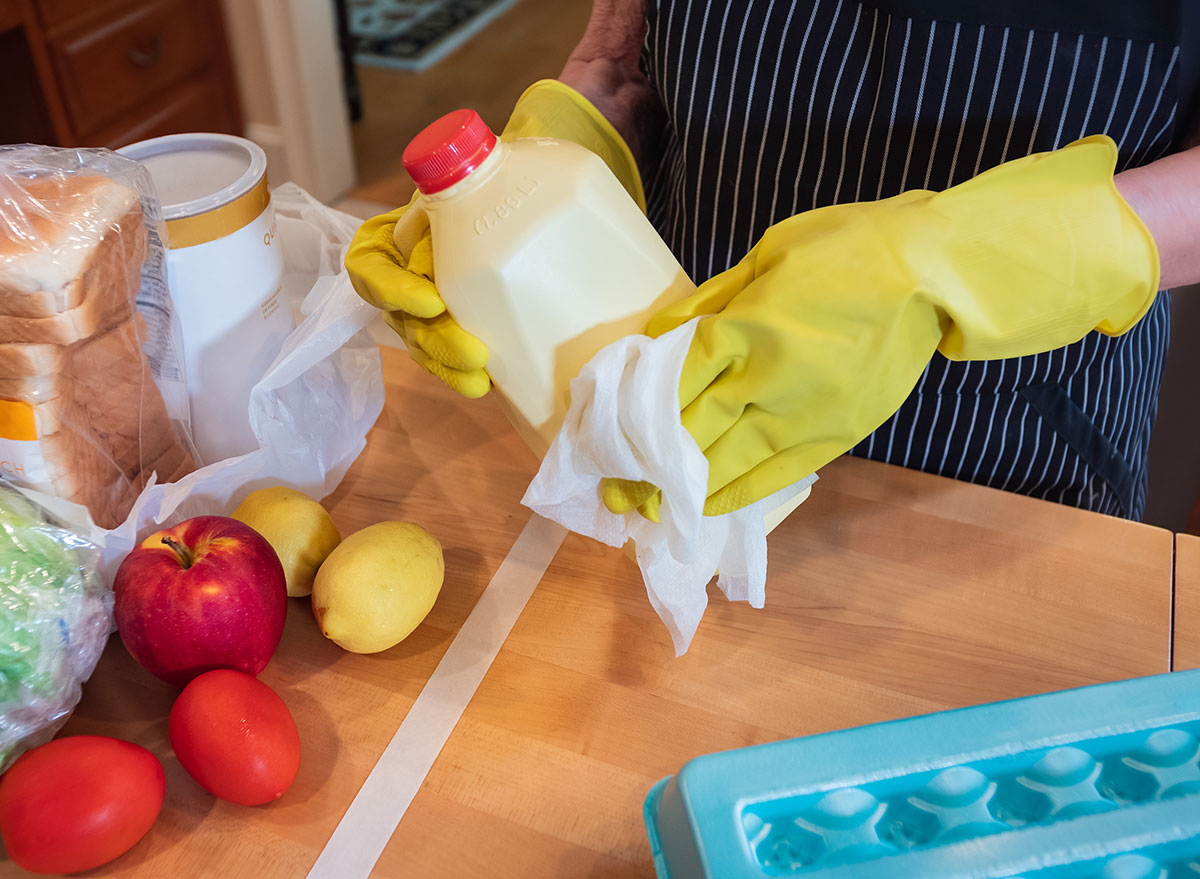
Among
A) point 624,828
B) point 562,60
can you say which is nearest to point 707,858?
point 624,828

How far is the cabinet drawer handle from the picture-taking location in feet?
6.41

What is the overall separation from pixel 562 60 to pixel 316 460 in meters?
2.68

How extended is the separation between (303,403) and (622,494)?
0.28m

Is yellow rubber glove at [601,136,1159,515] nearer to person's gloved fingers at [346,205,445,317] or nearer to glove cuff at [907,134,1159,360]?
glove cuff at [907,134,1159,360]

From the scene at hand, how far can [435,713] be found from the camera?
56 cm

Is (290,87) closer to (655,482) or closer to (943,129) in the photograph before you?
(943,129)

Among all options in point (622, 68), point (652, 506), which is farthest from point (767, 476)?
point (622, 68)

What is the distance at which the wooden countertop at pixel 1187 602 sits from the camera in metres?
0.58

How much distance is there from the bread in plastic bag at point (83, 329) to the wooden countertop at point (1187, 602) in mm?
683

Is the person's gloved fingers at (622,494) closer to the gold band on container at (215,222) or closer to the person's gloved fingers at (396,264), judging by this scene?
the person's gloved fingers at (396,264)

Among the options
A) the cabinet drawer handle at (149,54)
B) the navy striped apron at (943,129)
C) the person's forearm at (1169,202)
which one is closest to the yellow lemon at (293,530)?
the navy striped apron at (943,129)

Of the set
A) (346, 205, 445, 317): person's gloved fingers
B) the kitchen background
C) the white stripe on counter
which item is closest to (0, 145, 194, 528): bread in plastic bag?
(346, 205, 445, 317): person's gloved fingers

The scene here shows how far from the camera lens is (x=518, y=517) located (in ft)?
2.25

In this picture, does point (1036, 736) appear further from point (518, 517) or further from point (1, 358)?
point (1, 358)
